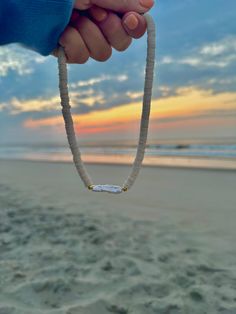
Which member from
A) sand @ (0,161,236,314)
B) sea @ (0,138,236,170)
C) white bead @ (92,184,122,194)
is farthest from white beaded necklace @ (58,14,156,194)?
sea @ (0,138,236,170)

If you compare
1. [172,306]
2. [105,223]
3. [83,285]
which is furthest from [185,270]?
[105,223]

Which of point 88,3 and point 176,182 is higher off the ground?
point 88,3

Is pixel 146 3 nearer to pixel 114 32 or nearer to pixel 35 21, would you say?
pixel 114 32

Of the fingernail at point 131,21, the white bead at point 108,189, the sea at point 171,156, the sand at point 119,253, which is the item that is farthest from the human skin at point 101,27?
the sea at point 171,156

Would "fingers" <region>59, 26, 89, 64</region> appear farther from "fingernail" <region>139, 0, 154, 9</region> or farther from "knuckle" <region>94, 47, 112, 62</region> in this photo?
"fingernail" <region>139, 0, 154, 9</region>

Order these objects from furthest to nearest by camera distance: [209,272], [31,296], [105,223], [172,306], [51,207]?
[51,207] < [105,223] < [209,272] < [31,296] < [172,306]

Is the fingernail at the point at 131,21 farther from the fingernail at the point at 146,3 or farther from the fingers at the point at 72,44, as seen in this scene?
the fingers at the point at 72,44

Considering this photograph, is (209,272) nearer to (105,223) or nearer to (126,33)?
(105,223)
